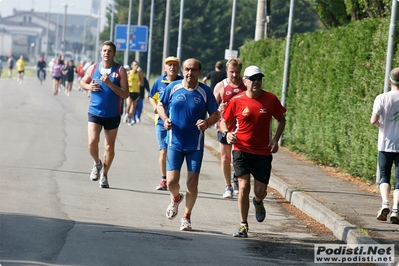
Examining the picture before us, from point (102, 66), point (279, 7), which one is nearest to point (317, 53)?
point (102, 66)

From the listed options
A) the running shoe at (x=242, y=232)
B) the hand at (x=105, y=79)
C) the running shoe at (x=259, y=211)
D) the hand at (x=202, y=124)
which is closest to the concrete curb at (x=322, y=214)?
the running shoe at (x=259, y=211)

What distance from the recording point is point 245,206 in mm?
9766

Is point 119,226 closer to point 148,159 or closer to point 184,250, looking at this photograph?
point 184,250

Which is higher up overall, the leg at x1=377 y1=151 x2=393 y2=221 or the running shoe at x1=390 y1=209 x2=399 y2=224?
the leg at x1=377 y1=151 x2=393 y2=221

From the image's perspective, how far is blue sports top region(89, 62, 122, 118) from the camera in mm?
12516


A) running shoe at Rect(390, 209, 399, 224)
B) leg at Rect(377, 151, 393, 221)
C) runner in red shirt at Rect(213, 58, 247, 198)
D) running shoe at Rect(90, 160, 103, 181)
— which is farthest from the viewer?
running shoe at Rect(90, 160, 103, 181)

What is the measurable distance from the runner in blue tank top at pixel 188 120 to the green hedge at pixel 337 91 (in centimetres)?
435

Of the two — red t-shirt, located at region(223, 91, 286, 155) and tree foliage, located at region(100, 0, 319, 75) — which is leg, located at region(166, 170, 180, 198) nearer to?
red t-shirt, located at region(223, 91, 286, 155)

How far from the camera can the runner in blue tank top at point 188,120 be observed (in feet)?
32.4

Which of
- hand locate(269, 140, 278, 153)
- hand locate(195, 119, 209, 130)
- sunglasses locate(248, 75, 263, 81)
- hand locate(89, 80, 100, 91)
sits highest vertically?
sunglasses locate(248, 75, 263, 81)

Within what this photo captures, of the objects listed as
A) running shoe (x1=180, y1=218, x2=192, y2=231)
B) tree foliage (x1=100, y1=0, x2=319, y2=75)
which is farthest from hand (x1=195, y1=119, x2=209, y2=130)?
tree foliage (x1=100, y1=0, x2=319, y2=75)

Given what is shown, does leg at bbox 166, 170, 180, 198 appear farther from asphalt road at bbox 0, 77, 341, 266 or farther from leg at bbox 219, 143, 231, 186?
leg at bbox 219, 143, 231, 186

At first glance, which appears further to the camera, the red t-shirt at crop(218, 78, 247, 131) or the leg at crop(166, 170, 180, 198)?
the red t-shirt at crop(218, 78, 247, 131)

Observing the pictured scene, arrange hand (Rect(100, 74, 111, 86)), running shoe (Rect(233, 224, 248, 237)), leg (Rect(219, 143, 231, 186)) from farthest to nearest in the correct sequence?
1. leg (Rect(219, 143, 231, 186))
2. hand (Rect(100, 74, 111, 86))
3. running shoe (Rect(233, 224, 248, 237))
